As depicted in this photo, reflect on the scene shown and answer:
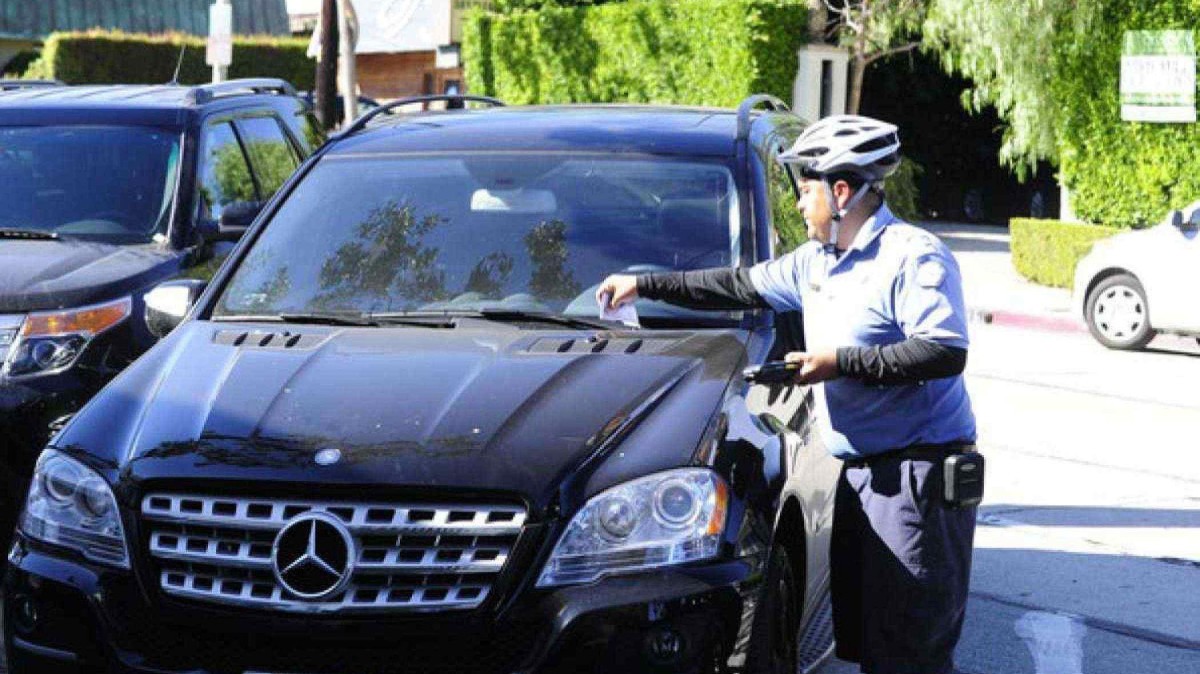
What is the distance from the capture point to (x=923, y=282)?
4664 millimetres

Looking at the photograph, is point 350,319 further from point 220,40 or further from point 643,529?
point 220,40

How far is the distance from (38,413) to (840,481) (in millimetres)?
3484

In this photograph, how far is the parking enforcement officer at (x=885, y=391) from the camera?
4648 mm

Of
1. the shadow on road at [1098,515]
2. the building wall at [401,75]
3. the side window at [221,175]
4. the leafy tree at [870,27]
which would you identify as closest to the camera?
the side window at [221,175]

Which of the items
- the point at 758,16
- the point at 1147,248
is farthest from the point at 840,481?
the point at 758,16

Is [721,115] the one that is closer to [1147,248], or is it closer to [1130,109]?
[1147,248]

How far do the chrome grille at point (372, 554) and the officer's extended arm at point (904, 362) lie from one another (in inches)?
34.5

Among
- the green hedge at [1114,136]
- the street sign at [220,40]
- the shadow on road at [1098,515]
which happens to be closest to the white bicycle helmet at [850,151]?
the shadow on road at [1098,515]


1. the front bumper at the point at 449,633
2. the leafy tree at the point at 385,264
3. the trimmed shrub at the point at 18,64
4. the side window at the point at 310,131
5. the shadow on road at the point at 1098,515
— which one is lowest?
the trimmed shrub at the point at 18,64

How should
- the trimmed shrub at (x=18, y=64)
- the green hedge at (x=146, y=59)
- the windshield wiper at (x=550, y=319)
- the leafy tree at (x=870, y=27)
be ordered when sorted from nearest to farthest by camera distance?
the windshield wiper at (x=550, y=319) < the leafy tree at (x=870, y=27) < the green hedge at (x=146, y=59) < the trimmed shrub at (x=18, y=64)

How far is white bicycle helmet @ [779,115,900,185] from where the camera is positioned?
477cm

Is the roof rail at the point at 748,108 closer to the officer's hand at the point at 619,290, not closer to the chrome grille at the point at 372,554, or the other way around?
the officer's hand at the point at 619,290

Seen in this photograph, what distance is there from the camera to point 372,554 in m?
4.36

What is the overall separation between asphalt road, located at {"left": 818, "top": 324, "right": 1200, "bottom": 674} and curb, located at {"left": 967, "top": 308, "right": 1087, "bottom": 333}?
139 inches
